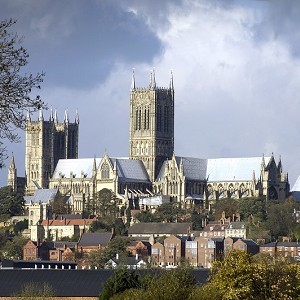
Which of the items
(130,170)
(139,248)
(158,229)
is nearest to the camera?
(139,248)

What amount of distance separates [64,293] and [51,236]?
9261cm

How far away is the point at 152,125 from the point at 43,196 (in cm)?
1630

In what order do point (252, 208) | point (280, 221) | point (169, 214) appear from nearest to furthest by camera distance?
1. point (280, 221)
2. point (252, 208)
3. point (169, 214)

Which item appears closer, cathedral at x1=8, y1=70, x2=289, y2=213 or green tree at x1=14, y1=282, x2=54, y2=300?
green tree at x1=14, y1=282, x2=54, y2=300

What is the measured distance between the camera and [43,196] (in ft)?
596

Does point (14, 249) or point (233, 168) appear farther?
point (233, 168)

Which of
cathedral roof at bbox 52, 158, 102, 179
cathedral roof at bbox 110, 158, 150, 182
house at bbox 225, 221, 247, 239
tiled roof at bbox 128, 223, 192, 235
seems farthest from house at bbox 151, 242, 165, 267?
cathedral roof at bbox 52, 158, 102, 179

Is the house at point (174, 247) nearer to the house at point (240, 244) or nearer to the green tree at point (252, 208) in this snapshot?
the house at point (240, 244)

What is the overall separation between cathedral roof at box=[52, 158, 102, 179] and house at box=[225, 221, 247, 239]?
3502 cm

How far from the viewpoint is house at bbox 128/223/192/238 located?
6126 inches

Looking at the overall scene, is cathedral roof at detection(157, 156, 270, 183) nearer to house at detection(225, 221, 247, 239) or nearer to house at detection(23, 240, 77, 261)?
house at detection(225, 221, 247, 239)

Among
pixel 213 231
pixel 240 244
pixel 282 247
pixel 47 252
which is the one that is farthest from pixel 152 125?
pixel 282 247

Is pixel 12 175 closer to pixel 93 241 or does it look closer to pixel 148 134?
pixel 148 134

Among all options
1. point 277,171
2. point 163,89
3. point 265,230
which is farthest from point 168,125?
point 265,230
